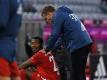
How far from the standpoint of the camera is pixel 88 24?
A: 1542 centimetres

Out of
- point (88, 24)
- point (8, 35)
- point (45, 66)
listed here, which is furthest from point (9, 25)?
point (88, 24)

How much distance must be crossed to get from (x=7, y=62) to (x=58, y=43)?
2.08 meters

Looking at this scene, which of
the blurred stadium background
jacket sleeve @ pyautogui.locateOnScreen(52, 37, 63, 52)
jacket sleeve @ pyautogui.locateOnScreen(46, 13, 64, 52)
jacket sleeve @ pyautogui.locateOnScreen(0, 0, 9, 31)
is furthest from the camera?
the blurred stadium background

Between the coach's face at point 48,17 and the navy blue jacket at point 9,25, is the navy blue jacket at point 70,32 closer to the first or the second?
the coach's face at point 48,17

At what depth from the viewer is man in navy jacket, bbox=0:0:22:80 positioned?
4094 millimetres

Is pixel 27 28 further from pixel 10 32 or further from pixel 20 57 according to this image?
pixel 10 32

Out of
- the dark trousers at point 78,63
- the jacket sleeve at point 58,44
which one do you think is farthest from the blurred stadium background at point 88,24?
the jacket sleeve at point 58,44

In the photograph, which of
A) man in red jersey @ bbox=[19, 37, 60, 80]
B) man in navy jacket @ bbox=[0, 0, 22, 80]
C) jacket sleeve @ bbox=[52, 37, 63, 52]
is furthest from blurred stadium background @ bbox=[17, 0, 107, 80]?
man in navy jacket @ bbox=[0, 0, 22, 80]

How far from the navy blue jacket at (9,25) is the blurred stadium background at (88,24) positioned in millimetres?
4077

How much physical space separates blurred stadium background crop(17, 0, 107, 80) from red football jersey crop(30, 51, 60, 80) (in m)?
1.83

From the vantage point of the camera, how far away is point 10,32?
13.7 feet

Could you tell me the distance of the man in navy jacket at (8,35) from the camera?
4.09 m

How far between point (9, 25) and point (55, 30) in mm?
1858

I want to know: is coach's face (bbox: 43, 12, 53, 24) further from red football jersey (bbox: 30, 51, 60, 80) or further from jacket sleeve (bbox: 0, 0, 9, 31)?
jacket sleeve (bbox: 0, 0, 9, 31)
